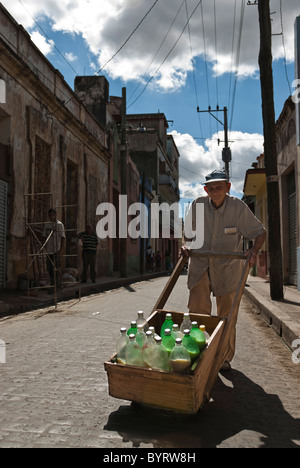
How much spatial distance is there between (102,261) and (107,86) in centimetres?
919

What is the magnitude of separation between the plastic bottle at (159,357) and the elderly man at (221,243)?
1248 millimetres

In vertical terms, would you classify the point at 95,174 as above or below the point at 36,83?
below

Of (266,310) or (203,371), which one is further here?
(266,310)

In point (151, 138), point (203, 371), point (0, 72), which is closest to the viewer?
point (203, 371)

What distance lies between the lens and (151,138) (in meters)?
40.5

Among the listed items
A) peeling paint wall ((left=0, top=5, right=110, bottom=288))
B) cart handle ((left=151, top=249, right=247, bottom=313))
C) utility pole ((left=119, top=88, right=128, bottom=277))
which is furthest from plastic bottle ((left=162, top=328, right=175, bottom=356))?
utility pole ((left=119, top=88, right=128, bottom=277))

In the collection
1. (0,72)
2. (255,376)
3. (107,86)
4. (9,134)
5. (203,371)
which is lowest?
(255,376)

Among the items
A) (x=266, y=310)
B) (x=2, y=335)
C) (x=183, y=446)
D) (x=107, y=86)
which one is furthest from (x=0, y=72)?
(x=107, y=86)

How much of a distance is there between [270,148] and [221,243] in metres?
5.63

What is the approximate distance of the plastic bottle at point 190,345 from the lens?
2817mm

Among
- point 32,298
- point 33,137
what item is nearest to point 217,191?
point 32,298

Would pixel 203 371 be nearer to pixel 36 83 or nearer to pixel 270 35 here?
pixel 270 35

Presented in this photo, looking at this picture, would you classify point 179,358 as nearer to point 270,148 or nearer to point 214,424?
point 214,424

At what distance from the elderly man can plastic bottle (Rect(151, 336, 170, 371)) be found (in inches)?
49.1
